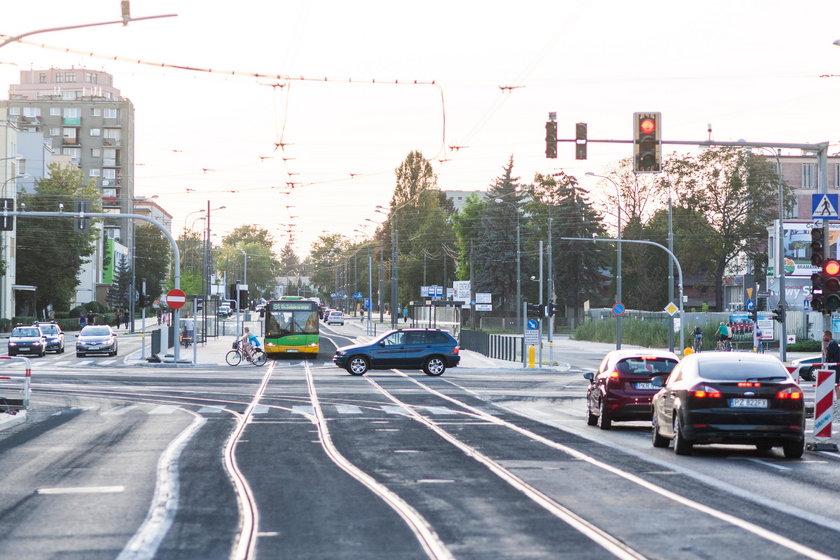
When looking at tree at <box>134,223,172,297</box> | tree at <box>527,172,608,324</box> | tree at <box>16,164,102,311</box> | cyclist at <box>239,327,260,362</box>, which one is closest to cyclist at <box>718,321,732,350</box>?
cyclist at <box>239,327,260,362</box>

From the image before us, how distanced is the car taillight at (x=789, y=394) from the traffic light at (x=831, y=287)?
5.67 metres

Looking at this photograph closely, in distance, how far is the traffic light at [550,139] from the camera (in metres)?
25.4

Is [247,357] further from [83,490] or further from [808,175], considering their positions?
[808,175]

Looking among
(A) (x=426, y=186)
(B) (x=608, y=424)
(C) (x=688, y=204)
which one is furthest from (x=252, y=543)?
(A) (x=426, y=186)

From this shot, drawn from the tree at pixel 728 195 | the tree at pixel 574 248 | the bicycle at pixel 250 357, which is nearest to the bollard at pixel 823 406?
the bicycle at pixel 250 357

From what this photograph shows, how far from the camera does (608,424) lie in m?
21.6

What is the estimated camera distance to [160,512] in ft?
35.7

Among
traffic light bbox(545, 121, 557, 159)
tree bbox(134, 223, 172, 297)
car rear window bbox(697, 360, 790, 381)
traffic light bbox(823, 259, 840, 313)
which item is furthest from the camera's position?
tree bbox(134, 223, 172, 297)

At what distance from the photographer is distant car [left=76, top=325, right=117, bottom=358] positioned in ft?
188

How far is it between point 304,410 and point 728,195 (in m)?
78.5

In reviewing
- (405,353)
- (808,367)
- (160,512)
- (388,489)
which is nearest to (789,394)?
(388,489)

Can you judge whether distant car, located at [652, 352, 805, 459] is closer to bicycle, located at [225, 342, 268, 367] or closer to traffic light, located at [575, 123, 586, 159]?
traffic light, located at [575, 123, 586, 159]

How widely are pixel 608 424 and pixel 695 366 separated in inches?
200

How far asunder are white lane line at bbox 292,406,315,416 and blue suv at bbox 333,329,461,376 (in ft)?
50.6
